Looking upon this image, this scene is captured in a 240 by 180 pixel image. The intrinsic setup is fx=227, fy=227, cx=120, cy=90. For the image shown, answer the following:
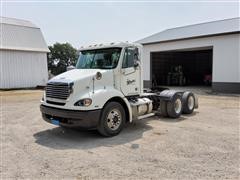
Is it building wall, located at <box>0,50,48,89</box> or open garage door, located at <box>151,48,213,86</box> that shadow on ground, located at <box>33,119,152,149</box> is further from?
building wall, located at <box>0,50,48,89</box>

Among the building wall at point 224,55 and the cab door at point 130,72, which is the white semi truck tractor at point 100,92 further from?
the building wall at point 224,55

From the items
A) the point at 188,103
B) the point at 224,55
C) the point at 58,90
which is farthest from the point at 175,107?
the point at 224,55

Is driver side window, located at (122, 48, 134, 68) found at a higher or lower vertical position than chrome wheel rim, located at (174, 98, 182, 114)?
higher

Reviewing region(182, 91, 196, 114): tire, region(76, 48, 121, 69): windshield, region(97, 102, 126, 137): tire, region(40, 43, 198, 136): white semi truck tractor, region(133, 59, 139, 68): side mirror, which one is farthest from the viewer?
region(182, 91, 196, 114): tire

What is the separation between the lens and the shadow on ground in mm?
5291

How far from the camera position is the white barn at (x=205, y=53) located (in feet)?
46.8

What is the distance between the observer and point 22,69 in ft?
69.6

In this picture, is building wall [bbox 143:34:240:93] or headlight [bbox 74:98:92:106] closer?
headlight [bbox 74:98:92:106]

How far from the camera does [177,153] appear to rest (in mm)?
4621

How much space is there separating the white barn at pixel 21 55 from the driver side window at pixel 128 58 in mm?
17058

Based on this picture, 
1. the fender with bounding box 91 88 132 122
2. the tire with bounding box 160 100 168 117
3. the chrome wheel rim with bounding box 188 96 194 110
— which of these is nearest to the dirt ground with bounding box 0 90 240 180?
the tire with bounding box 160 100 168 117

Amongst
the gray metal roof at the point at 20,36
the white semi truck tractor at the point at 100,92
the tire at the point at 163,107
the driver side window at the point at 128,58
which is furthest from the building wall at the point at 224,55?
the gray metal roof at the point at 20,36

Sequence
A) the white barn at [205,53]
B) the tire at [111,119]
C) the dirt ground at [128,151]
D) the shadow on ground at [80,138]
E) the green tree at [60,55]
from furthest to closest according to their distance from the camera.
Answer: the green tree at [60,55]
the white barn at [205,53]
the tire at [111,119]
the shadow on ground at [80,138]
the dirt ground at [128,151]

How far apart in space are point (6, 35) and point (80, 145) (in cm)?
2007
